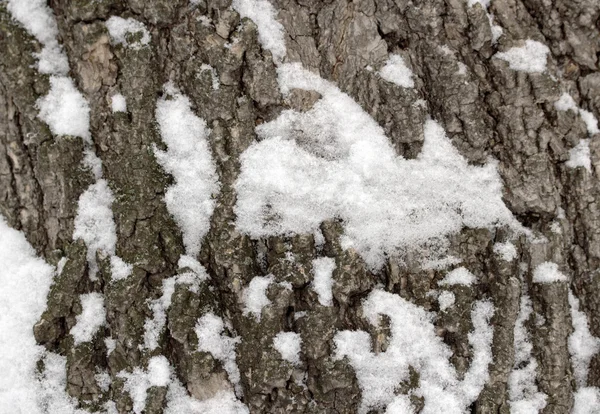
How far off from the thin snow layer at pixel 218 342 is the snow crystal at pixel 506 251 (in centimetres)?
95

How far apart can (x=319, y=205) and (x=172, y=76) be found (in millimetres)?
712

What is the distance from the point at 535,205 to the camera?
6.26 ft

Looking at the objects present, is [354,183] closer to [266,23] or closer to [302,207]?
[302,207]

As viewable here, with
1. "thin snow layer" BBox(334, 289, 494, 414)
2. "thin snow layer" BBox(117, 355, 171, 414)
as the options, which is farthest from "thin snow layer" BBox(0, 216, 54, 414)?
"thin snow layer" BBox(334, 289, 494, 414)

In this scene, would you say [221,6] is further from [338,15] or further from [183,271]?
[183,271]

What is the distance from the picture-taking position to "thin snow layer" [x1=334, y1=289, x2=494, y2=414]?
178 centimetres

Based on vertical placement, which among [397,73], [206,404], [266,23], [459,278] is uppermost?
[266,23]

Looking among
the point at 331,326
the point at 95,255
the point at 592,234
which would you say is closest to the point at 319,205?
the point at 331,326

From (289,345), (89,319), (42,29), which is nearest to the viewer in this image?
(289,345)

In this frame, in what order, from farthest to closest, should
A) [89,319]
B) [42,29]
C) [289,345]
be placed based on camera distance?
[42,29] → [89,319] → [289,345]

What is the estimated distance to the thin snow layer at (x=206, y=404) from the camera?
179 centimetres

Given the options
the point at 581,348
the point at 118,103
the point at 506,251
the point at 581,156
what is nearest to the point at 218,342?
the point at 118,103

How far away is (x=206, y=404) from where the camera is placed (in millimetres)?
1797

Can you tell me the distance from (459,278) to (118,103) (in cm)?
135
